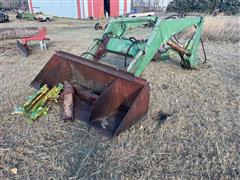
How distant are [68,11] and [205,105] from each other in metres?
19.1

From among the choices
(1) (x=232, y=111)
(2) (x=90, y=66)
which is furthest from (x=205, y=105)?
(2) (x=90, y=66)

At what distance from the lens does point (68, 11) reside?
64.9ft

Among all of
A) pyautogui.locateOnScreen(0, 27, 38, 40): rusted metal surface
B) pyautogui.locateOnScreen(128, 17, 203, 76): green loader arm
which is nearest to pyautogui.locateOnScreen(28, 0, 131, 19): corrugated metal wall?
pyautogui.locateOnScreen(0, 27, 38, 40): rusted metal surface

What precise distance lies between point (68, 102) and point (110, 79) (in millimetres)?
602

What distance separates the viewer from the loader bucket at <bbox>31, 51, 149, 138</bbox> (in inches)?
92.6

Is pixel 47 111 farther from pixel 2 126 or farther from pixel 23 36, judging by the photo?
pixel 23 36

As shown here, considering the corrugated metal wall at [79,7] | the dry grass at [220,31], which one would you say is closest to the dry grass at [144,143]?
the dry grass at [220,31]

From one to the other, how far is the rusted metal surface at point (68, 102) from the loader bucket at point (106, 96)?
0.07m

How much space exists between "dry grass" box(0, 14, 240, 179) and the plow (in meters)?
0.18

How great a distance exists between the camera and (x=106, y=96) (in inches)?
98.7

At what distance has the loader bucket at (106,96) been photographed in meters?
2.35

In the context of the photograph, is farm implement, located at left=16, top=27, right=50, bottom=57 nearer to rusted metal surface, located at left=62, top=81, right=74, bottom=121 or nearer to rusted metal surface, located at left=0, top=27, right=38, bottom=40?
rusted metal surface, located at left=0, top=27, right=38, bottom=40

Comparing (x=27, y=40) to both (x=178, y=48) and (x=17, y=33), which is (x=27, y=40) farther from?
(x=178, y=48)

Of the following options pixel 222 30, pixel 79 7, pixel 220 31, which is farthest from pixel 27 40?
pixel 79 7
